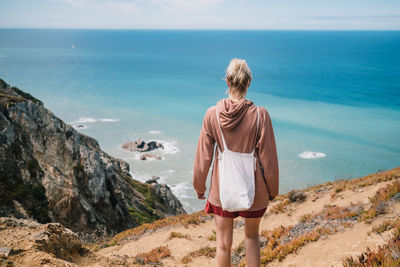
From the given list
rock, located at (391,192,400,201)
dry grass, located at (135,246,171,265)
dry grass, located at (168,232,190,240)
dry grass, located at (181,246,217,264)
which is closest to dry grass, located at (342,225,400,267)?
dry grass, located at (181,246,217,264)

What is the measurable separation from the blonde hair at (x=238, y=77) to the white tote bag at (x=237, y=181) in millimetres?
394

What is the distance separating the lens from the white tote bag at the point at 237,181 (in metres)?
4.03

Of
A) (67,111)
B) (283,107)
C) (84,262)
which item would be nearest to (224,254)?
(84,262)

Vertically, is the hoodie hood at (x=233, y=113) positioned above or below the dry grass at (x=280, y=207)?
above

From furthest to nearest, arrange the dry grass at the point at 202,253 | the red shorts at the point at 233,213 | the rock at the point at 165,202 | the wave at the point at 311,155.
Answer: the wave at the point at 311,155 → the rock at the point at 165,202 → the dry grass at the point at 202,253 → the red shorts at the point at 233,213

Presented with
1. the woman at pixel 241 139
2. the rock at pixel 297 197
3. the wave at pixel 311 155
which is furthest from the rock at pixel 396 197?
the wave at pixel 311 155

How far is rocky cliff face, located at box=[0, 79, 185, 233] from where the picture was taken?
595 inches

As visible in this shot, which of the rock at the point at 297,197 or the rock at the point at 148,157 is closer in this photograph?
the rock at the point at 297,197

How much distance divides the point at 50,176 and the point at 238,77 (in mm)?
15852

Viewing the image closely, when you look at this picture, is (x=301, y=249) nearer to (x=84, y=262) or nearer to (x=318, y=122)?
(x=84, y=262)

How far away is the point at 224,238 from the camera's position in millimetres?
4574

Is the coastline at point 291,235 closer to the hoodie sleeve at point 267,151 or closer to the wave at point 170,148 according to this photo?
the hoodie sleeve at point 267,151

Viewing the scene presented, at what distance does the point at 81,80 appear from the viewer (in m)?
130

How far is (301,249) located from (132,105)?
93.4m
